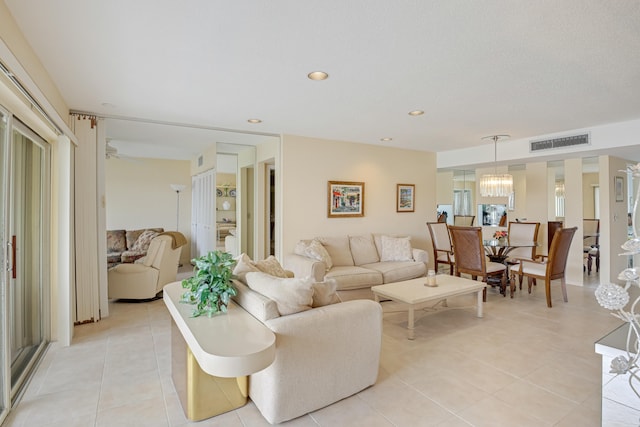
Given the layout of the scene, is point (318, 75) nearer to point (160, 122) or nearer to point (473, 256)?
point (160, 122)

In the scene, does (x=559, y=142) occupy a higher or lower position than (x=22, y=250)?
higher

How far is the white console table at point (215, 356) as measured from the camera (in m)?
1.51

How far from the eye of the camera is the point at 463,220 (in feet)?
25.9

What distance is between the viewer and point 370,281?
4.27 m

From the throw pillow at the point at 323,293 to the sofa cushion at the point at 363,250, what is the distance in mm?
2626

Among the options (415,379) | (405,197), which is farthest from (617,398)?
(405,197)

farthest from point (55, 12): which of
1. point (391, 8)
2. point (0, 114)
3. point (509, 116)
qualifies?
point (509, 116)

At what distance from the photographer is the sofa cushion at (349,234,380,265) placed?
495cm

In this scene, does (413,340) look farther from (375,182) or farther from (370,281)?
(375,182)

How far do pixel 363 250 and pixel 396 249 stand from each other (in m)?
0.51

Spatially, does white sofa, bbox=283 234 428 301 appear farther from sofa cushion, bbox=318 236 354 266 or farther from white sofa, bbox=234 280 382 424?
white sofa, bbox=234 280 382 424

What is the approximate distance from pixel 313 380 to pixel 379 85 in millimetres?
2429

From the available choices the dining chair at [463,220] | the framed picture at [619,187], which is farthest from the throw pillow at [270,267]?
the dining chair at [463,220]

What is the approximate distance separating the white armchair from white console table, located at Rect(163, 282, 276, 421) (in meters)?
2.29
